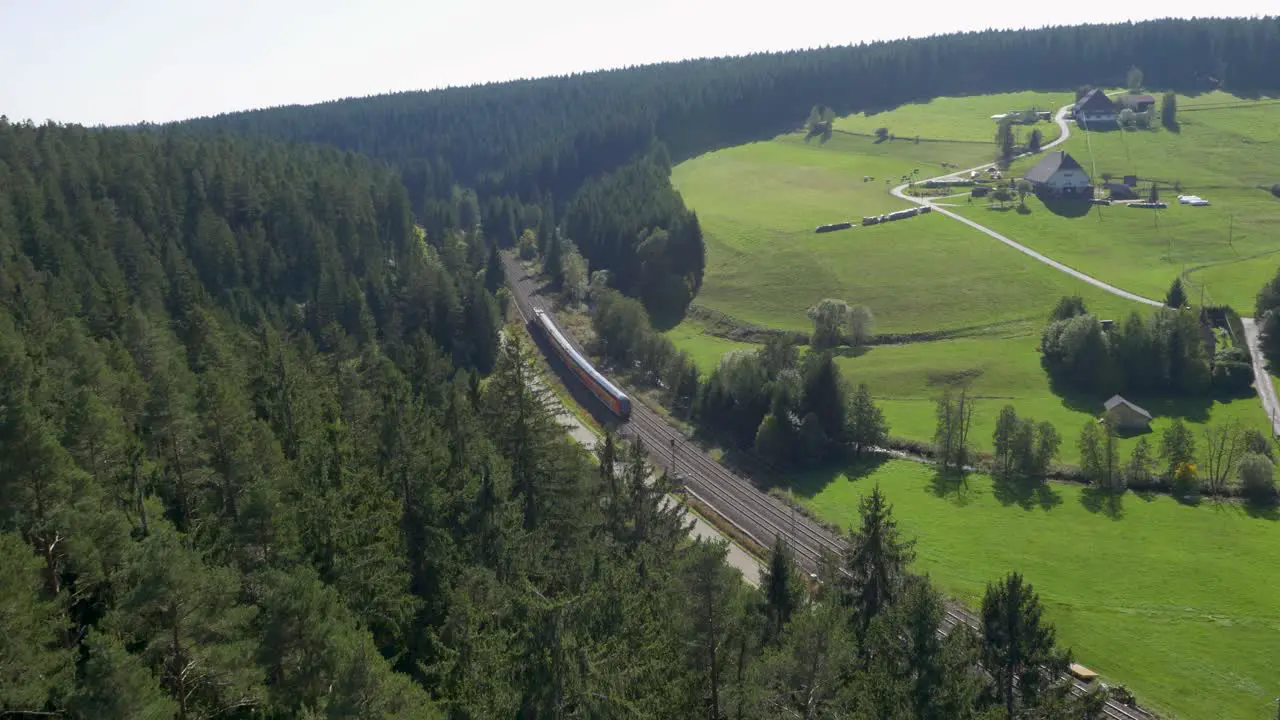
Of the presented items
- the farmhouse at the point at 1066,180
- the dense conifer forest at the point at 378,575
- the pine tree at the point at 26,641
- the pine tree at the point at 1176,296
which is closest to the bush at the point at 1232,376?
the pine tree at the point at 1176,296

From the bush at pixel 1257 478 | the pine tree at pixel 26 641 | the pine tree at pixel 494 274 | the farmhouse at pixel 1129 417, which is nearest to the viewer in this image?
the pine tree at pixel 26 641

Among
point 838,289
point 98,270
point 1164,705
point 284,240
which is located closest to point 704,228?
point 838,289

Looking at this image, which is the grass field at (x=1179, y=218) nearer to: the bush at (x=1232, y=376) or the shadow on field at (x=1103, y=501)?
the bush at (x=1232, y=376)

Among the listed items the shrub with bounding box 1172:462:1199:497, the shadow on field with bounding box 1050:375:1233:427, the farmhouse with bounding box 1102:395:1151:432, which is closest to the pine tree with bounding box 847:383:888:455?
the shadow on field with bounding box 1050:375:1233:427

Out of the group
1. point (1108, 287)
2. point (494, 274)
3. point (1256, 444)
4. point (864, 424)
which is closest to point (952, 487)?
point (864, 424)

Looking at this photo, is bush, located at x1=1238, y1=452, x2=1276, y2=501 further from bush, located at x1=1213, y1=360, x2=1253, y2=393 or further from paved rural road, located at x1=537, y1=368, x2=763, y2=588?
paved rural road, located at x1=537, y1=368, x2=763, y2=588

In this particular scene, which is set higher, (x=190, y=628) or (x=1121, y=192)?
(x=190, y=628)

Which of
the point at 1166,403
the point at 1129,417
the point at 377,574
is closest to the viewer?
the point at 377,574

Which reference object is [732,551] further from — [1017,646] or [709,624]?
[709,624]

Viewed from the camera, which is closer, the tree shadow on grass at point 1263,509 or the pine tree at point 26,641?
the pine tree at point 26,641
